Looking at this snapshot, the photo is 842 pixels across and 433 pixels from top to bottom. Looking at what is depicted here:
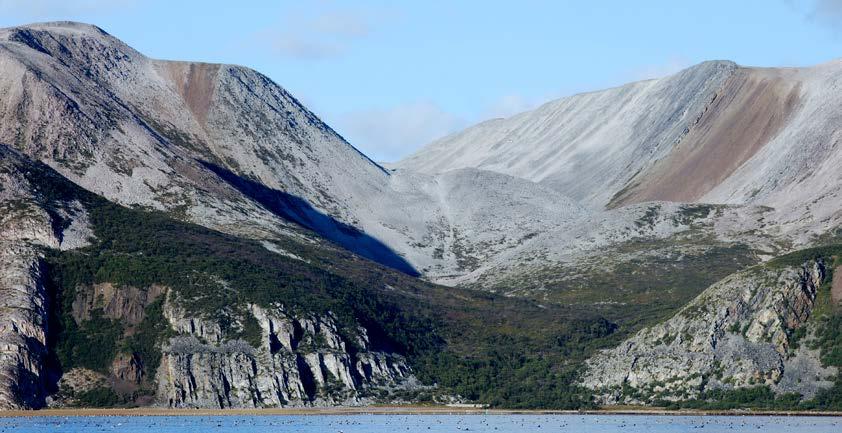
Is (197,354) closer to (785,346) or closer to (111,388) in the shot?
(111,388)

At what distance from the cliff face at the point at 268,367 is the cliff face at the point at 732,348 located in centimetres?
2904

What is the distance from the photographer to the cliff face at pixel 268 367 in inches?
7205

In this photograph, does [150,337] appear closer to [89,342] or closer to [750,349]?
[89,342]

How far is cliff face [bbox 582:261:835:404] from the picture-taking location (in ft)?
557

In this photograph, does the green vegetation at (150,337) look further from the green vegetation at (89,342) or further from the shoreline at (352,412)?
the shoreline at (352,412)

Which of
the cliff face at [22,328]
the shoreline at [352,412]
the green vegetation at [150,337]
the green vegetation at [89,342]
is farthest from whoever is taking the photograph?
the green vegetation at [150,337]

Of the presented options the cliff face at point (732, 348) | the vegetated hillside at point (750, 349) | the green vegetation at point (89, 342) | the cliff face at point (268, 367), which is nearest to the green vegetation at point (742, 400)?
the vegetated hillside at point (750, 349)

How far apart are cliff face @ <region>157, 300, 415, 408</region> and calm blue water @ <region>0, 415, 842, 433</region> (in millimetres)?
12414

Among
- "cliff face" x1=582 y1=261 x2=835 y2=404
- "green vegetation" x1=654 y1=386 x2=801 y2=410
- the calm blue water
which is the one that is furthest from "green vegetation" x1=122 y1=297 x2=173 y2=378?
"green vegetation" x1=654 y1=386 x2=801 y2=410

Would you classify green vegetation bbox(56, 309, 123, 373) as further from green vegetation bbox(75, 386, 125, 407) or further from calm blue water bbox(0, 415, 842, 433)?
calm blue water bbox(0, 415, 842, 433)

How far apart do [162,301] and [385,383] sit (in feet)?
96.6

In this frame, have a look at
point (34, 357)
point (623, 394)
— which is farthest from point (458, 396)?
point (34, 357)

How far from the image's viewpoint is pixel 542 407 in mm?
185500

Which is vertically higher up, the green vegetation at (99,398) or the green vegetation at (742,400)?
the green vegetation at (99,398)
